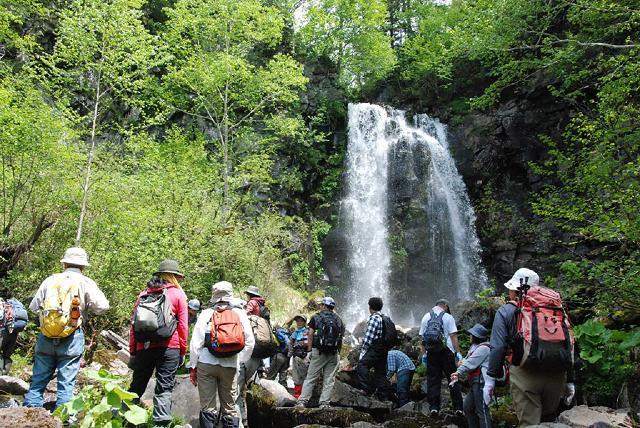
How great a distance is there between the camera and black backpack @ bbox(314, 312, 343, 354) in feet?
22.0

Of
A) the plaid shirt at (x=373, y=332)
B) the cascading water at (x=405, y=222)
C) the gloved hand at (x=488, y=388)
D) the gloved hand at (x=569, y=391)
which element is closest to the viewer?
the gloved hand at (x=569, y=391)

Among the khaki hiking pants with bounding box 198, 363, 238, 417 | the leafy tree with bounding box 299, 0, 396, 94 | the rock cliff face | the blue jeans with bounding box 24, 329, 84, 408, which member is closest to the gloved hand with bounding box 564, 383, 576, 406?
the khaki hiking pants with bounding box 198, 363, 238, 417

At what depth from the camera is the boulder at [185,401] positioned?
5660 mm

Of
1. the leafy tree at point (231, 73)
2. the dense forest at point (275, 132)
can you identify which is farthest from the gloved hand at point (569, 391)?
the leafy tree at point (231, 73)

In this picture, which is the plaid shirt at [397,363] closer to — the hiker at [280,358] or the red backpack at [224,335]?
the hiker at [280,358]

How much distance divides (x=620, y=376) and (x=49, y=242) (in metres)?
10.3

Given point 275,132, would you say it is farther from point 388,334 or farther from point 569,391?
point 569,391

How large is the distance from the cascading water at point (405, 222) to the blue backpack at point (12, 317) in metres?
13.0

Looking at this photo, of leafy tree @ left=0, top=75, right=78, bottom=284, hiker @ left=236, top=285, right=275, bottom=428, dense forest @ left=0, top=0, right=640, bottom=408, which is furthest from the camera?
leafy tree @ left=0, top=75, right=78, bottom=284

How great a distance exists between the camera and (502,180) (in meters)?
21.4

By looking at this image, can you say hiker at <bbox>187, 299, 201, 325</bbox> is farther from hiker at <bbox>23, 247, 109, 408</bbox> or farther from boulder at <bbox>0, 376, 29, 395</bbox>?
hiker at <bbox>23, 247, 109, 408</bbox>

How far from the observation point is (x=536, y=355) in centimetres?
377

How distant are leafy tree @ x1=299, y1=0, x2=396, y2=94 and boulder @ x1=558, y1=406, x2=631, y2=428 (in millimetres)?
22899

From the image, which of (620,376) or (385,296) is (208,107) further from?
(620,376)
